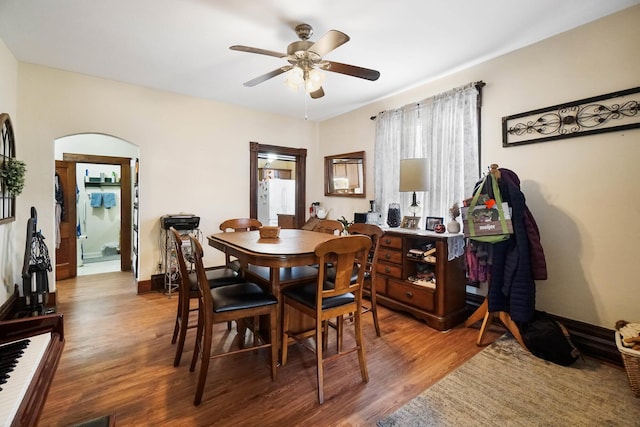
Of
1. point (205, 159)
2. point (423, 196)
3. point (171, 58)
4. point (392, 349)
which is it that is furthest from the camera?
point (205, 159)

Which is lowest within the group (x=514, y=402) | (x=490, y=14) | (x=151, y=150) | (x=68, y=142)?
(x=514, y=402)

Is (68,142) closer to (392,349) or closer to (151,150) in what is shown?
(151,150)

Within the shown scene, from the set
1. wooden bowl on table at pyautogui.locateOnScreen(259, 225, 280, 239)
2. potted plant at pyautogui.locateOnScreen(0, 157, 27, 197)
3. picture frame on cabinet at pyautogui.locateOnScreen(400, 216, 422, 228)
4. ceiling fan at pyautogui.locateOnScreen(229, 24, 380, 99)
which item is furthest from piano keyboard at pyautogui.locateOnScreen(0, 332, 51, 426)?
picture frame on cabinet at pyautogui.locateOnScreen(400, 216, 422, 228)

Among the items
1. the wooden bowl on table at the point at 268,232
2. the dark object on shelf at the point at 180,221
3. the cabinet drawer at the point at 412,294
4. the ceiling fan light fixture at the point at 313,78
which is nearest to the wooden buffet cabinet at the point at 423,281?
the cabinet drawer at the point at 412,294

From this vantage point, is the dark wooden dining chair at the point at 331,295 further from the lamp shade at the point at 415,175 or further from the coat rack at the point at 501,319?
the lamp shade at the point at 415,175

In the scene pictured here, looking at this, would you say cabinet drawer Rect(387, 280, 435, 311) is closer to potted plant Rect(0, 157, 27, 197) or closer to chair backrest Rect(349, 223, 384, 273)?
chair backrest Rect(349, 223, 384, 273)

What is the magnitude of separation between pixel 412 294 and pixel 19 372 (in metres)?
→ 2.88

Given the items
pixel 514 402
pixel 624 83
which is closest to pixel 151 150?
pixel 514 402

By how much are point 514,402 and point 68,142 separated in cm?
634

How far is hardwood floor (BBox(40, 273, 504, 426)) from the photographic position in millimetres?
1693

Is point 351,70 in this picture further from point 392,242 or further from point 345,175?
point 345,175

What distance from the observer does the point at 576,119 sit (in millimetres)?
2467

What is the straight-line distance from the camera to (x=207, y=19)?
236cm

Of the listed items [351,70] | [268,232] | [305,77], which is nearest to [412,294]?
[268,232]
